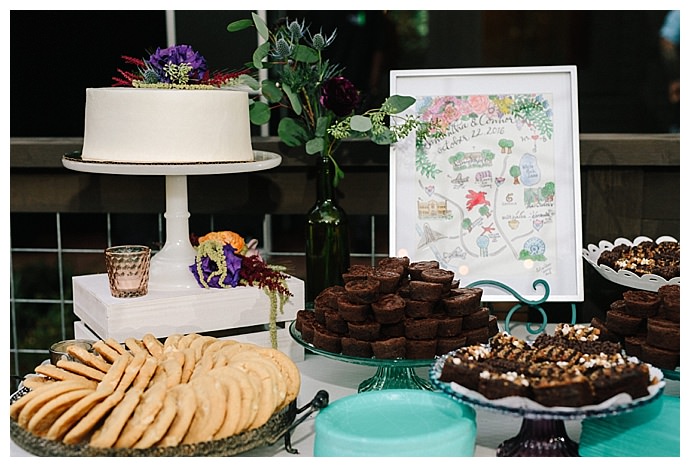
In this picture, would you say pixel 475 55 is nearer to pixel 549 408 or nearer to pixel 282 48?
pixel 282 48

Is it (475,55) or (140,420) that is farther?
(475,55)

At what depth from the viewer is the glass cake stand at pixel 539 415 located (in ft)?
3.44

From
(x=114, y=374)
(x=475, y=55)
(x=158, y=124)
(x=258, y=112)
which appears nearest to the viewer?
(x=114, y=374)

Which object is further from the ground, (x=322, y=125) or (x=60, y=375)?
(x=322, y=125)

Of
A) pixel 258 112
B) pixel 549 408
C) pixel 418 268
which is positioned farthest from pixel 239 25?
pixel 549 408

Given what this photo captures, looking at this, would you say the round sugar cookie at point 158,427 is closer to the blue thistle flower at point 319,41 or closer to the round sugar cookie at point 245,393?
the round sugar cookie at point 245,393

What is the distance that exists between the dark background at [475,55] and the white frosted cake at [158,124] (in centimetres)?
288

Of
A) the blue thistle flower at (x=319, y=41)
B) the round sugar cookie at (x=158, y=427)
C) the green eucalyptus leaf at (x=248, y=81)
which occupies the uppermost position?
the blue thistle flower at (x=319, y=41)

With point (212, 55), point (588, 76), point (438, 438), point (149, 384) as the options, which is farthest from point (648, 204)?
point (588, 76)

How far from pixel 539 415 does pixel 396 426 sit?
0.62ft

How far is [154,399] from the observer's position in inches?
41.8

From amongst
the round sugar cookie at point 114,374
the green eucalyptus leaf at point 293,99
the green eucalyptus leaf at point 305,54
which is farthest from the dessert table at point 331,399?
the green eucalyptus leaf at point 305,54

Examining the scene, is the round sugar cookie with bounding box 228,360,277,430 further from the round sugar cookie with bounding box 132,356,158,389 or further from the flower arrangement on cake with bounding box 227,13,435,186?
the flower arrangement on cake with bounding box 227,13,435,186

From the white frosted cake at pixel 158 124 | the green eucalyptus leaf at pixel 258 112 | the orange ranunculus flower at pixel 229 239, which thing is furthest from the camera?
the green eucalyptus leaf at pixel 258 112
